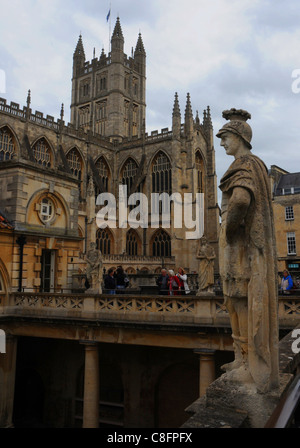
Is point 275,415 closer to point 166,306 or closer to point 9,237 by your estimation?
point 166,306

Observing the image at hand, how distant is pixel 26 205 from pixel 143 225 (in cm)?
2887

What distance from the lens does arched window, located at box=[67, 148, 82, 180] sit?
41844 mm

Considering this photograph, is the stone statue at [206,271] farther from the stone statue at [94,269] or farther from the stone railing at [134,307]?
the stone statue at [94,269]

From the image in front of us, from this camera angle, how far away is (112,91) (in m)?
58.0

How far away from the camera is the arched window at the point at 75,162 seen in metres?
41.8

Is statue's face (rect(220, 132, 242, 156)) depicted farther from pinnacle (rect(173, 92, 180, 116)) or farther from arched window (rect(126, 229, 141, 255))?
pinnacle (rect(173, 92, 180, 116))

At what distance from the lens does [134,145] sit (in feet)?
151

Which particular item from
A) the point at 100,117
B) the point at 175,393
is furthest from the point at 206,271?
the point at 100,117

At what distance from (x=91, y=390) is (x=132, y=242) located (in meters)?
31.9

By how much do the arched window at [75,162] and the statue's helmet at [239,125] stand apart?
3943 centimetres

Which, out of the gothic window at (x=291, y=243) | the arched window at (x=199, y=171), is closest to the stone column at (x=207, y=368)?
the gothic window at (x=291, y=243)

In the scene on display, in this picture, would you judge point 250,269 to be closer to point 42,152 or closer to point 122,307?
point 122,307

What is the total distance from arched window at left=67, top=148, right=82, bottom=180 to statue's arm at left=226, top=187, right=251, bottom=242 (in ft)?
131
